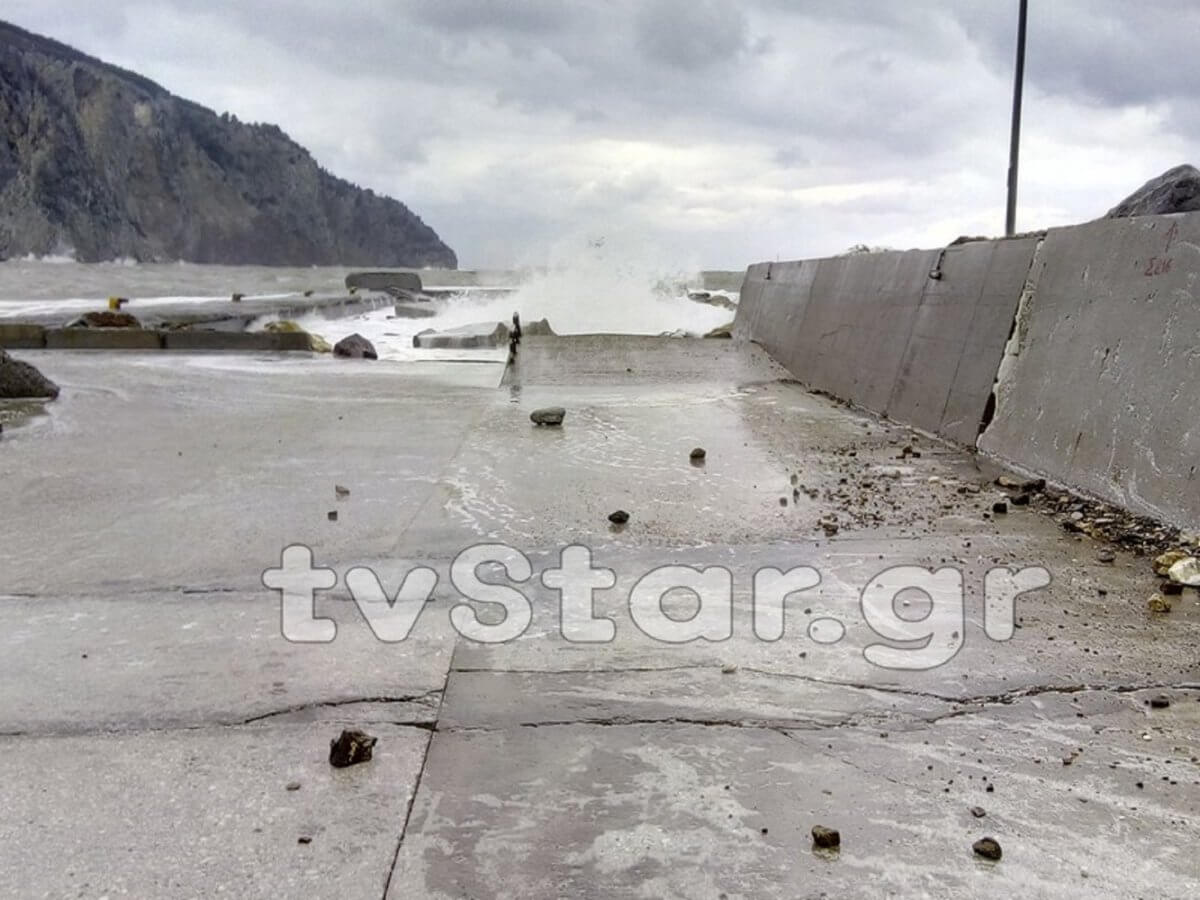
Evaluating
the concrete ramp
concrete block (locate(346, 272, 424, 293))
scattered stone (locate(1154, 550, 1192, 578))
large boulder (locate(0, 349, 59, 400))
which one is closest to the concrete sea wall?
scattered stone (locate(1154, 550, 1192, 578))

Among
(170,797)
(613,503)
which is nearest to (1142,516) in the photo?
(613,503)

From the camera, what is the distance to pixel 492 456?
16.7 feet

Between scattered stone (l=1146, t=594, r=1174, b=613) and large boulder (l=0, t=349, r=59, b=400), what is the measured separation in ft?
25.3

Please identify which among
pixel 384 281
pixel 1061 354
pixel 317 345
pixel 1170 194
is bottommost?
pixel 317 345

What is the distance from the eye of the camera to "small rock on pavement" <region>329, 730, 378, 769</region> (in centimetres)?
192

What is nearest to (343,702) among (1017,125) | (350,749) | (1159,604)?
(350,749)

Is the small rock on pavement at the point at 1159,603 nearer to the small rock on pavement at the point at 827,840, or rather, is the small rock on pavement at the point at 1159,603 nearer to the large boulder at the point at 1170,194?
the small rock on pavement at the point at 827,840

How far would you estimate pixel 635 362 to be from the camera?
9.67 meters

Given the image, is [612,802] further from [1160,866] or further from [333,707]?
[1160,866]

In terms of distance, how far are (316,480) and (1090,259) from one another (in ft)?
12.3

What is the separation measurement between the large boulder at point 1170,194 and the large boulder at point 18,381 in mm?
7713

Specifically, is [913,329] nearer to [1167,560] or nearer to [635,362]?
[1167,560]

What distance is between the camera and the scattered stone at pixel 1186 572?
2.88 meters

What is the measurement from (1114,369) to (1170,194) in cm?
171
